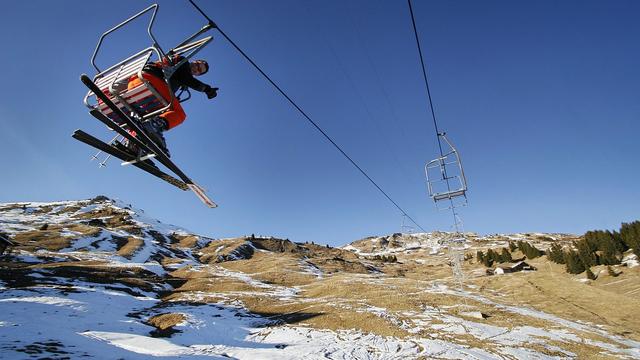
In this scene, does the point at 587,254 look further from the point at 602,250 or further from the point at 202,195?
the point at 202,195

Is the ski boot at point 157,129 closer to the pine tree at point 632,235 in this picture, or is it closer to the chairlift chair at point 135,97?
the chairlift chair at point 135,97

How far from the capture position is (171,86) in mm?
9336

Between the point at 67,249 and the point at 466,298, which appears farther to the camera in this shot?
the point at 67,249

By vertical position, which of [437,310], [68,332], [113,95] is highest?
[113,95]

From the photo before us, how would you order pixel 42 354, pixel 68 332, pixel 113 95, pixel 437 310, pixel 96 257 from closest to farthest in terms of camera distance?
pixel 113 95
pixel 42 354
pixel 68 332
pixel 437 310
pixel 96 257

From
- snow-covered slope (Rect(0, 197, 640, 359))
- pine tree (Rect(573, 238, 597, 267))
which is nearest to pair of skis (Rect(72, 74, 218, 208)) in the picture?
snow-covered slope (Rect(0, 197, 640, 359))

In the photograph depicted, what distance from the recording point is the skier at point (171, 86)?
880 cm

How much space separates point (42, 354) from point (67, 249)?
6919 centimetres

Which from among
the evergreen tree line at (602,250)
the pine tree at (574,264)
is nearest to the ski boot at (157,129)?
the evergreen tree line at (602,250)

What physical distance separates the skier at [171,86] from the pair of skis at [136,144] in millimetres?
347

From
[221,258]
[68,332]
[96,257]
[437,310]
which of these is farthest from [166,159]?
[221,258]

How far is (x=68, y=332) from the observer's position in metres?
17.3

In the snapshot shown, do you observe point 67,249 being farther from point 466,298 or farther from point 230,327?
point 466,298

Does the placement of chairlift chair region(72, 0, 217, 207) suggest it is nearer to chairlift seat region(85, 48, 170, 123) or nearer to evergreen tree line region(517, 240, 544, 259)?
chairlift seat region(85, 48, 170, 123)
